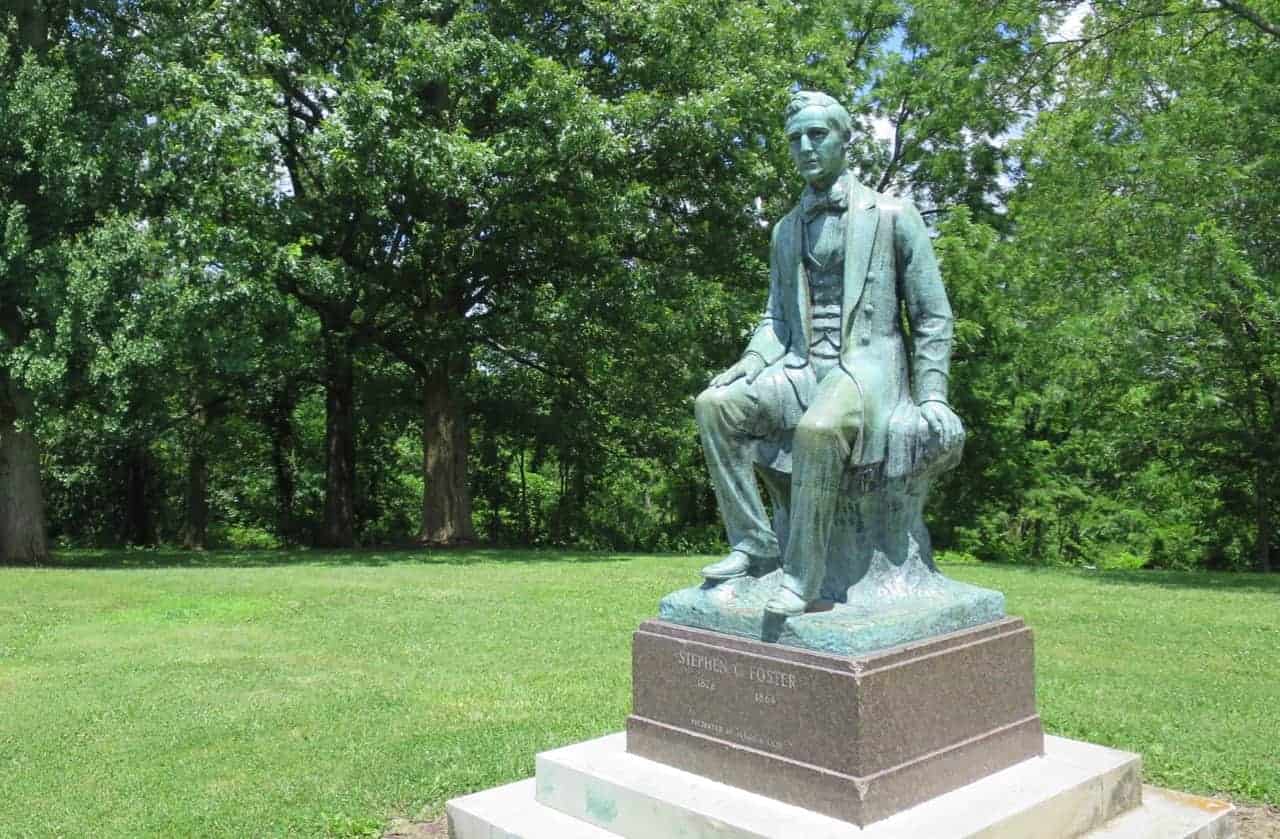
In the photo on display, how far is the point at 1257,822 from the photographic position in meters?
5.09

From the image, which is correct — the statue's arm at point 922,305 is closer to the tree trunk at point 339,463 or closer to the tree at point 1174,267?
the tree at point 1174,267

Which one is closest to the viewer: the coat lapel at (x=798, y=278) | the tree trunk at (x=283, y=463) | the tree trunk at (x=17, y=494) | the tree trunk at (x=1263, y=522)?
the coat lapel at (x=798, y=278)

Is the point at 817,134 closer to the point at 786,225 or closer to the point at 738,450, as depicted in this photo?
the point at 786,225

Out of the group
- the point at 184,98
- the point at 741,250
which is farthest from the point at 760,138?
the point at 184,98

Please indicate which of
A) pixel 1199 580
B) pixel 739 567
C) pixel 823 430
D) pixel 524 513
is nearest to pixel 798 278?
pixel 823 430

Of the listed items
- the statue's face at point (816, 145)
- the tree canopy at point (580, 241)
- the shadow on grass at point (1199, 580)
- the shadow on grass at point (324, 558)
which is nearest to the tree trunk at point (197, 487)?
the tree canopy at point (580, 241)

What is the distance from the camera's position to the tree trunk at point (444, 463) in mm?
19781

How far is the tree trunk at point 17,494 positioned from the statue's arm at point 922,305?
16204mm

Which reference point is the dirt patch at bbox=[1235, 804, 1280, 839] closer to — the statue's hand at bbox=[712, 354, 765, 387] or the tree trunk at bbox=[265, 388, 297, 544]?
the statue's hand at bbox=[712, 354, 765, 387]

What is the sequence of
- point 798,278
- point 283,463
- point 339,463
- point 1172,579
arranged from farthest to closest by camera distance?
point 283,463 → point 339,463 → point 1172,579 → point 798,278

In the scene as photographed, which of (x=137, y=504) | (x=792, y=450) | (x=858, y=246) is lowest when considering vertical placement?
(x=137, y=504)

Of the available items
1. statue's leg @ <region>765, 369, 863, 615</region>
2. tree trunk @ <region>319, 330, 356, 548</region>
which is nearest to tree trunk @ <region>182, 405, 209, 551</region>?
tree trunk @ <region>319, 330, 356, 548</region>

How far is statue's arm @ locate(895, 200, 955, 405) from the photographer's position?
15.5ft

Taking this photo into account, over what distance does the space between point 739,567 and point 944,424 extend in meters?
1.06
